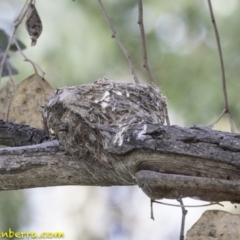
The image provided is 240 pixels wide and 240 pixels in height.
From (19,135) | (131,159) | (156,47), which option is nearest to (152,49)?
(156,47)

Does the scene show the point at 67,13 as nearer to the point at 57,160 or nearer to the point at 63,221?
the point at 63,221

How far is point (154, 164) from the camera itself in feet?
5.90

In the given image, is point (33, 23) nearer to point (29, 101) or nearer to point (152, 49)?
point (29, 101)

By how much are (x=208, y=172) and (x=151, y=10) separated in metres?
3.71

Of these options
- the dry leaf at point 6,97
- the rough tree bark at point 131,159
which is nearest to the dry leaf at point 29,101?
the dry leaf at point 6,97

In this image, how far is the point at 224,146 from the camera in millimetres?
1683

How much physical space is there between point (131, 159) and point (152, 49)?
3645mm

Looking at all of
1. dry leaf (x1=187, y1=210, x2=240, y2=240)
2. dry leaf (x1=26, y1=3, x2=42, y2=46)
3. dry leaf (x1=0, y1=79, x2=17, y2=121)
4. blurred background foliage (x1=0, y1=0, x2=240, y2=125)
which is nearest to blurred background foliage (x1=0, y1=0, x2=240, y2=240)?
blurred background foliage (x1=0, y1=0, x2=240, y2=125)

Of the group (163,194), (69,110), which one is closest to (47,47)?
(69,110)

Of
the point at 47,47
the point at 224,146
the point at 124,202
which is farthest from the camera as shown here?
the point at 124,202

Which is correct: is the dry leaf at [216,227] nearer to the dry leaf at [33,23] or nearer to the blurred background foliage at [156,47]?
the dry leaf at [33,23]

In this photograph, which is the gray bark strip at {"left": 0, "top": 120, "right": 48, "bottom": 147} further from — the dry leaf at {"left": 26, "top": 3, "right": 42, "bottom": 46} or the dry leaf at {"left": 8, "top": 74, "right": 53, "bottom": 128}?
the dry leaf at {"left": 26, "top": 3, "right": 42, "bottom": 46}

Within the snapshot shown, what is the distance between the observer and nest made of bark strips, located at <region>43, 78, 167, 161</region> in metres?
2.00

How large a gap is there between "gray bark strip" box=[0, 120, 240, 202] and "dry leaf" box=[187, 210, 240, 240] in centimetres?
9
